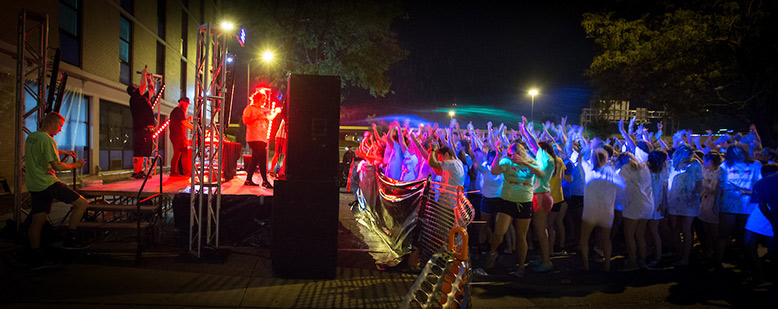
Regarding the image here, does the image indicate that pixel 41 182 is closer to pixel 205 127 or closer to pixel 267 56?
pixel 205 127

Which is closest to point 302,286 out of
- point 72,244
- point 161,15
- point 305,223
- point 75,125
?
point 305,223

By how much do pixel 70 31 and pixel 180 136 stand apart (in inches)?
388

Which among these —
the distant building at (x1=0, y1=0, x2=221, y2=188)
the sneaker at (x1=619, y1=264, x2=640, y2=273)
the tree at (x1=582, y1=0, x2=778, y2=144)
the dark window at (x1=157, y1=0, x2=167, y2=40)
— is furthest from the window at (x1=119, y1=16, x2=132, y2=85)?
the tree at (x1=582, y1=0, x2=778, y2=144)

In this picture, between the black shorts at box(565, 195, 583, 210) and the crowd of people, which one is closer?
the crowd of people

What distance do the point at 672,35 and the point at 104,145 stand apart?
75.3 feet

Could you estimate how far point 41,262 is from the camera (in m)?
5.18

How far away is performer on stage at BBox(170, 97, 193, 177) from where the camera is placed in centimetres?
817

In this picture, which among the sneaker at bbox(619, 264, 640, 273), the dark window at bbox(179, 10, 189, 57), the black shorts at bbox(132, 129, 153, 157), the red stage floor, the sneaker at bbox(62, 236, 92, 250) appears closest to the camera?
the sneaker at bbox(62, 236, 92, 250)

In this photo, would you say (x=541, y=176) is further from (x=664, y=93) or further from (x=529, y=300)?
(x=664, y=93)

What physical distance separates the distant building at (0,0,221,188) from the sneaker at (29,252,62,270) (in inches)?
308

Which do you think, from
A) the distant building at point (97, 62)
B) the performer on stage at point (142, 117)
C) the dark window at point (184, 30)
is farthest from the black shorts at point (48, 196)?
the dark window at point (184, 30)

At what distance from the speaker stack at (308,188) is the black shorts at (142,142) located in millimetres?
5000

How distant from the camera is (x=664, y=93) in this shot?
17.8 meters

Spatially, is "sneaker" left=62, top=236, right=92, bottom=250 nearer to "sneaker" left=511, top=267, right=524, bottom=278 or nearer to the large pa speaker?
the large pa speaker
